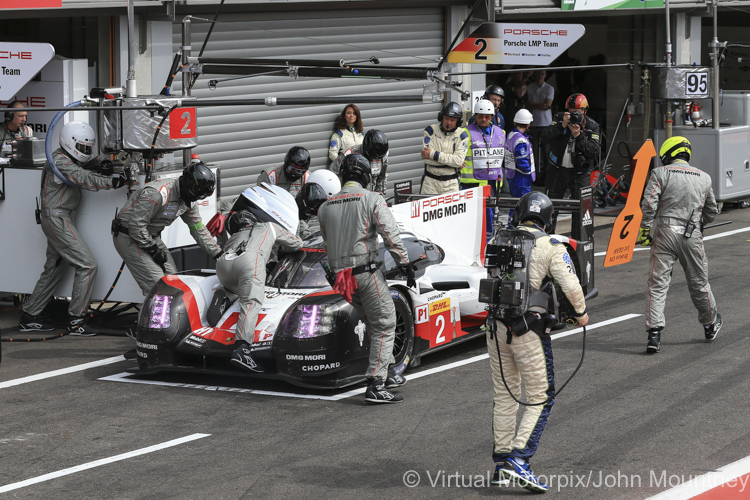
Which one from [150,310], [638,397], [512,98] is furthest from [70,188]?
[512,98]

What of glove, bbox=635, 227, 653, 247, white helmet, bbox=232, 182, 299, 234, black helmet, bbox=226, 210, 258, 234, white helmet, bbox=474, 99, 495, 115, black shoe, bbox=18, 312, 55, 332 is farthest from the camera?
white helmet, bbox=474, 99, 495, 115

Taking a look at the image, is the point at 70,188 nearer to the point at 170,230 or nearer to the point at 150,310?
the point at 170,230

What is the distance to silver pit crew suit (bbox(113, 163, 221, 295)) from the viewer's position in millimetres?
9758

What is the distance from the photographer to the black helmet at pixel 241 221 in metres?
9.03

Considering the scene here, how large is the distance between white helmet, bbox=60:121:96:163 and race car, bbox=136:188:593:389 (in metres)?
2.00

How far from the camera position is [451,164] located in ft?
43.7

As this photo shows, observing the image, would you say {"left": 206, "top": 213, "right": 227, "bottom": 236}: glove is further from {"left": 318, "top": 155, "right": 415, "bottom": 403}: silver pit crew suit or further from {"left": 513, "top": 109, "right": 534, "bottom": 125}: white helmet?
{"left": 513, "top": 109, "right": 534, "bottom": 125}: white helmet

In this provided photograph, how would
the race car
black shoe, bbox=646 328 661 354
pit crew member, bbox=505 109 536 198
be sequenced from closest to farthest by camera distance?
the race car
black shoe, bbox=646 328 661 354
pit crew member, bbox=505 109 536 198

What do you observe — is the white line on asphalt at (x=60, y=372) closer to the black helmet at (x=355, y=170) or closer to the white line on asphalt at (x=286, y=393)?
the white line on asphalt at (x=286, y=393)

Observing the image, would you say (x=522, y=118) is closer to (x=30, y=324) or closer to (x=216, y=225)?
(x=216, y=225)

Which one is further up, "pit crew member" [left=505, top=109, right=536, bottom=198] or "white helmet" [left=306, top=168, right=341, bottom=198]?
"pit crew member" [left=505, top=109, right=536, bottom=198]

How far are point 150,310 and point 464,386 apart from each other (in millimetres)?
2607

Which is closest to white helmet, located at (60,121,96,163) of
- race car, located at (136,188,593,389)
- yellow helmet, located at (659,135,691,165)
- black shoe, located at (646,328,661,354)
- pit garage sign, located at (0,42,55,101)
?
pit garage sign, located at (0,42,55,101)

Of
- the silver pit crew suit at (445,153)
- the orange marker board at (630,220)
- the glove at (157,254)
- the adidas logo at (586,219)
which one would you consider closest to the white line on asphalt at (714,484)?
the orange marker board at (630,220)
